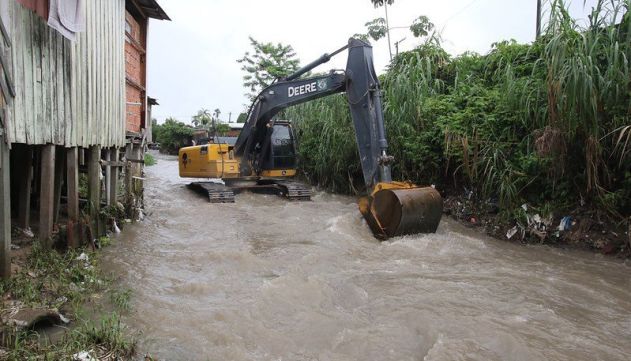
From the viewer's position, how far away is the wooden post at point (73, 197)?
17.4 ft

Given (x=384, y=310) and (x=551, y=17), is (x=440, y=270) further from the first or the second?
(x=551, y=17)

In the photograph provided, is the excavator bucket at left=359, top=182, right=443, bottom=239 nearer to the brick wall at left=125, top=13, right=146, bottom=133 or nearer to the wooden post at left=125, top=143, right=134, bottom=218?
the wooden post at left=125, top=143, right=134, bottom=218

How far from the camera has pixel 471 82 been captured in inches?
391

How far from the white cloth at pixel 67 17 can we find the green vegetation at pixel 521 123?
18.7 feet

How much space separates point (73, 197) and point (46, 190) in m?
0.59

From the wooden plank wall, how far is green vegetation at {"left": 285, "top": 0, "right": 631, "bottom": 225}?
5.28m

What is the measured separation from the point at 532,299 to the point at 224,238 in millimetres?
4331

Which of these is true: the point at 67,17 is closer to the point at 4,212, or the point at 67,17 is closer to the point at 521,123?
the point at 4,212

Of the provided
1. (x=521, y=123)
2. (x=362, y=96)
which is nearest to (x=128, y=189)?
(x=362, y=96)

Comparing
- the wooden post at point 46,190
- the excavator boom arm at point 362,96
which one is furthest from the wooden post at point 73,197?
the excavator boom arm at point 362,96

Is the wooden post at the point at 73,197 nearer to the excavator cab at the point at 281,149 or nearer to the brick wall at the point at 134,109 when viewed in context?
the brick wall at the point at 134,109

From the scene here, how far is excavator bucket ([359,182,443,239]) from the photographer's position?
6176 millimetres

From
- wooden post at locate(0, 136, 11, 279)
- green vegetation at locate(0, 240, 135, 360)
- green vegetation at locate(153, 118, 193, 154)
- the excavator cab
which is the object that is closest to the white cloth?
wooden post at locate(0, 136, 11, 279)

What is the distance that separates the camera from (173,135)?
132 ft
